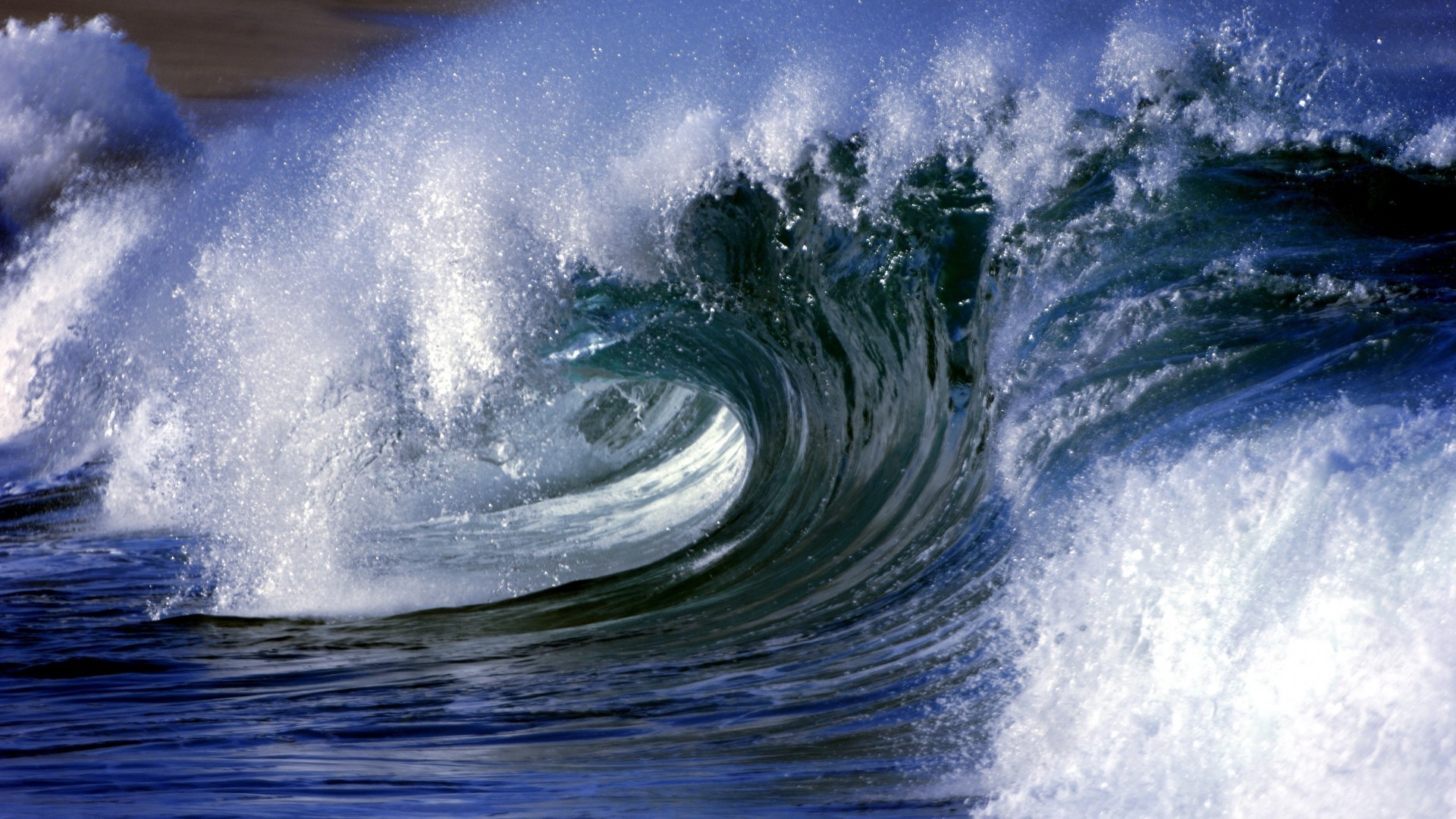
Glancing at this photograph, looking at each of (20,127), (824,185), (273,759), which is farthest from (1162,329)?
(20,127)

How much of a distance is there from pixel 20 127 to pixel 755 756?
37.7 ft

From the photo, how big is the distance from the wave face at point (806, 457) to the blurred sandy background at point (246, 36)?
5.76 meters

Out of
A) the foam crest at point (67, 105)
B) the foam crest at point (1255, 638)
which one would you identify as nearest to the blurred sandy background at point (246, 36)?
the foam crest at point (67, 105)

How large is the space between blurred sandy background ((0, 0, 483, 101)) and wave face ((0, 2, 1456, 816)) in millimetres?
5763

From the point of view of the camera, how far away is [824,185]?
13.4 ft

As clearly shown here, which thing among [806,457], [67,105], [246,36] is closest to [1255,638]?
[806,457]

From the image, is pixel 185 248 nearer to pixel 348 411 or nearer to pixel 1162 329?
pixel 348 411

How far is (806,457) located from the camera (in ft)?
13.2

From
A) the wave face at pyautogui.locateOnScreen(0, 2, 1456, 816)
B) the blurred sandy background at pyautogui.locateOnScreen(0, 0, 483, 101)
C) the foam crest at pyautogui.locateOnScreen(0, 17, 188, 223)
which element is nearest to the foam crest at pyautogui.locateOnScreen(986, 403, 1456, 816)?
the wave face at pyautogui.locateOnScreen(0, 2, 1456, 816)

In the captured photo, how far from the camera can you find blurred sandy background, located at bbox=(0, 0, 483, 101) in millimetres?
10656

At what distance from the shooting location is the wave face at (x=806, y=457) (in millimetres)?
2197

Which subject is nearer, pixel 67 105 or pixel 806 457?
pixel 806 457

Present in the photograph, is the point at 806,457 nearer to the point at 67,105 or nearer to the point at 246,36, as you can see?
the point at 246,36

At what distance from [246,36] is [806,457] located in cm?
900
